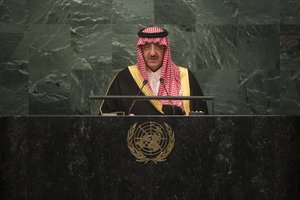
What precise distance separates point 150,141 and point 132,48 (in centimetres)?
328

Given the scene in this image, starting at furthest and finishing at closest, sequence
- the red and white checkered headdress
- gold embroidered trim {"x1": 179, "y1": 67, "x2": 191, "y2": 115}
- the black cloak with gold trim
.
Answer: the red and white checkered headdress → gold embroidered trim {"x1": 179, "y1": 67, "x2": 191, "y2": 115} → the black cloak with gold trim

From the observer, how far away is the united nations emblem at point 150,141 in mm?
4195

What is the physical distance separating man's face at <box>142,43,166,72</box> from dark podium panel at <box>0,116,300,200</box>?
6.74 ft

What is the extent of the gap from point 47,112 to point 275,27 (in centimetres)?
287

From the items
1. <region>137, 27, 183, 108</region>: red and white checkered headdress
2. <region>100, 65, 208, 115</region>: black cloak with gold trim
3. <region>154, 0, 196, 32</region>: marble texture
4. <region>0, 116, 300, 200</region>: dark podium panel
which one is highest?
<region>154, 0, 196, 32</region>: marble texture

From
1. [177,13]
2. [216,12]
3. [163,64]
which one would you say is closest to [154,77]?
[163,64]

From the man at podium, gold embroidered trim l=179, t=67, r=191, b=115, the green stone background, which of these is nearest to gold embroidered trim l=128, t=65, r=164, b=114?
the man at podium

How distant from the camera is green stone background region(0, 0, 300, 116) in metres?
7.33

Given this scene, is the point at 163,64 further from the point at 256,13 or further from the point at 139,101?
the point at 256,13

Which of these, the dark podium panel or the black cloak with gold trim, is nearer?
the dark podium panel

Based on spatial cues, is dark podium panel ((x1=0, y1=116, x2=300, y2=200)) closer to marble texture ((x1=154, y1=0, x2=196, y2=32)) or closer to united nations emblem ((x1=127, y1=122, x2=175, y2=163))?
united nations emblem ((x1=127, y1=122, x2=175, y2=163))

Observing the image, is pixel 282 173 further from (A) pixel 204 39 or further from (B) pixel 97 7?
(B) pixel 97 7

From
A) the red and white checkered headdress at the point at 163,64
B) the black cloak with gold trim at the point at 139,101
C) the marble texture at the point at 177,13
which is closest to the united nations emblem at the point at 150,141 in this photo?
the black cloak with gold trim at the point at 139,101

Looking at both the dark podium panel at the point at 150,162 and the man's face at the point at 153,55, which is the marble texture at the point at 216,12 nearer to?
the man's face at the point at 153,55
